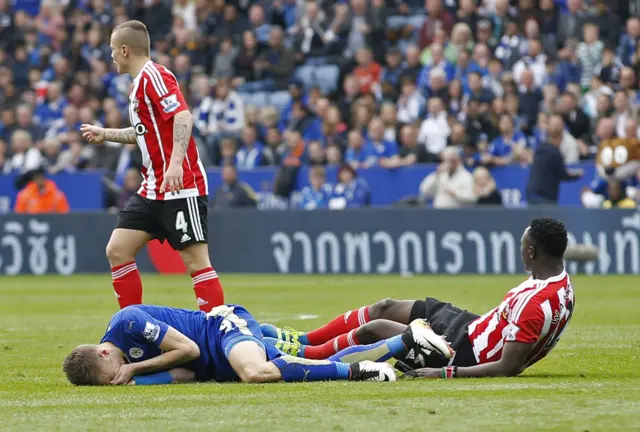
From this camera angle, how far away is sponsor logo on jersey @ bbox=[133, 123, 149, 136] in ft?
32.2

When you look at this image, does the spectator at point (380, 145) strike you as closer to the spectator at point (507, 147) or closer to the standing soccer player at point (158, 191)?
the spectator at point (507, 147)

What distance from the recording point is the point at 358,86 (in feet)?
77.4

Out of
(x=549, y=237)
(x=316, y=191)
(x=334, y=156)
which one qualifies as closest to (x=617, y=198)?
(x=334, y=156)

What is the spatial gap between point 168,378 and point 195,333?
34cm

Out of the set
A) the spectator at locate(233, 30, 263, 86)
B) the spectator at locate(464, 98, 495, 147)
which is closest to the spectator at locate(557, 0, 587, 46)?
the spectator at locate(464, 98, 495, 147)

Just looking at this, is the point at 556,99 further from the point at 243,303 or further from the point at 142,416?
the point at 142,416

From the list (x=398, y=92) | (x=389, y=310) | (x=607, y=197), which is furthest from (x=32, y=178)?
(x=389, y=310)

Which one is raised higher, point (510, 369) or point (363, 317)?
point (363, 317)

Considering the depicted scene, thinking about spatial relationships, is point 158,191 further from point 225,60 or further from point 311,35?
point 225,60

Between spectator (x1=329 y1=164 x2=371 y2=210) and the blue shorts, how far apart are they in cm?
1335

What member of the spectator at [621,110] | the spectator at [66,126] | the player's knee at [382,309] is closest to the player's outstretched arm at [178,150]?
the player's knee at [382,309]

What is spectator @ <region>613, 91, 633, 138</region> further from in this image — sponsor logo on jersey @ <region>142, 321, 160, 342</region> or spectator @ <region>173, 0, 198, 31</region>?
sponsor logo on jersey @ <region>142, 321, 160, 342</region>

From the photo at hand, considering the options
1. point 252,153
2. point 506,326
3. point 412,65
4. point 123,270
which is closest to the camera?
point 506,326

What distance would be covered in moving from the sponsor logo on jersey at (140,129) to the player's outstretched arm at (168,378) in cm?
242
